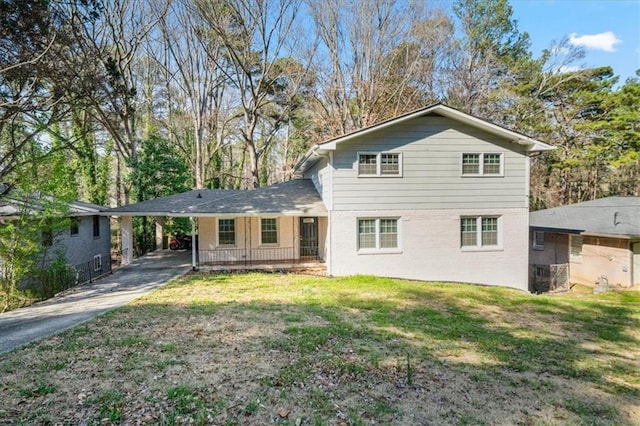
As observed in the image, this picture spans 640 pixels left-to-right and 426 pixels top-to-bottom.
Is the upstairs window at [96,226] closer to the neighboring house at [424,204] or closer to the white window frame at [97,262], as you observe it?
the white window frame at [97,262]

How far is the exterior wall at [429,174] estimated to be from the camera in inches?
522

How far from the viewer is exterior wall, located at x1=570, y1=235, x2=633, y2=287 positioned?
15.0 m

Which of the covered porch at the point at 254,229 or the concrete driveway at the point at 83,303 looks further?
Answer: the covered porch at the point at 254,229

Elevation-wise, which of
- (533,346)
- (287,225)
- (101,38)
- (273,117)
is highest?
(101,38)

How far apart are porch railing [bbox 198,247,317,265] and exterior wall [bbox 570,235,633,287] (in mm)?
13164

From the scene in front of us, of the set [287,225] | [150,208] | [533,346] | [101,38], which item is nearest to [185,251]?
A: [150,208]

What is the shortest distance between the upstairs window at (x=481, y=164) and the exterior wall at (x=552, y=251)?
733 cm

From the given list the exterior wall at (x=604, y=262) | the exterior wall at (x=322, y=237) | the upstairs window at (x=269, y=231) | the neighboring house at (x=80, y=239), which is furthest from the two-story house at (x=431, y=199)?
the neighboring house at (x=80, y=239)

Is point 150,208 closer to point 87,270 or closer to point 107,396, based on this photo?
point 87,270

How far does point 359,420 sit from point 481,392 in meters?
1.82

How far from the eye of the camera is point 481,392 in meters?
4.65

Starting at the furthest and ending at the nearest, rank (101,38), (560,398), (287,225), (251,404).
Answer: (101,38), (287,225), (560,398), (251,404)

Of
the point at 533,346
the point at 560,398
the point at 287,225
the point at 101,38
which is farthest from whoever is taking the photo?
the point at 101,38

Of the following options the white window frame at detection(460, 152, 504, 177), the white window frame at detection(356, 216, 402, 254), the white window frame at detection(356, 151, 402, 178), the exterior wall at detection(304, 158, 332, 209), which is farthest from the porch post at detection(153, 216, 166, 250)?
the white window frame at detection(460, 152, 504, 177)
